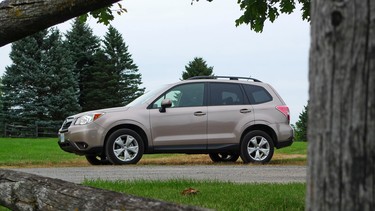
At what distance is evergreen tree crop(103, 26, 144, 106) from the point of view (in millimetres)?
59312

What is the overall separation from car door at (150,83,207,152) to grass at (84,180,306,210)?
4.88m

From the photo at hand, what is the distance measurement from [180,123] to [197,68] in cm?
5020

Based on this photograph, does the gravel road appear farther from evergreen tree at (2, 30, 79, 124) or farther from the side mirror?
evergreen tree at (2, 30, 79, 124)

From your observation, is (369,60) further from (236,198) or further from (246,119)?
(246,119)

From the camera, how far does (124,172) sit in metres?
10.0

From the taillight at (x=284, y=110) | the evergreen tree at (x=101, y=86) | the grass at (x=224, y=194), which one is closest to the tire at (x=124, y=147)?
the taillight at (x=284, y=110)

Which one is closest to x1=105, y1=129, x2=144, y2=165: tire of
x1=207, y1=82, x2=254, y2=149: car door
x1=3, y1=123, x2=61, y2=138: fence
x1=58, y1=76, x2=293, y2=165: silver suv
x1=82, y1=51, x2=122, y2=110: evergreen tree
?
x1=58, y1=76, x2=293, y2=165: silver suv

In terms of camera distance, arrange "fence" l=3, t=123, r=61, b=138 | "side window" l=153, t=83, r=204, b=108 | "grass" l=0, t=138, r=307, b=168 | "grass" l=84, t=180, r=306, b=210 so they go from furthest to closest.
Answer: "fence" l=3, t=123, r=61, b=138 < "grass" l=0, t=138, r=307, b=168 < "side window" l=153, t=83, r=204, b=108 < "grass" l=84, t=180, r=306, b=210

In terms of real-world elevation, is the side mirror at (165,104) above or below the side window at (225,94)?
below

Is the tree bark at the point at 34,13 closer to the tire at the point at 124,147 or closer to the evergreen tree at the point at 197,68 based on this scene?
the tire at the point at 124,147

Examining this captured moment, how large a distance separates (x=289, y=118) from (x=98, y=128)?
3928mm

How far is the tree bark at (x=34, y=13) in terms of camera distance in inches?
142

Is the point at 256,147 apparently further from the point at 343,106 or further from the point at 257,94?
the point at 343,106

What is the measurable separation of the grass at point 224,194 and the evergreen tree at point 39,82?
42.4 m
